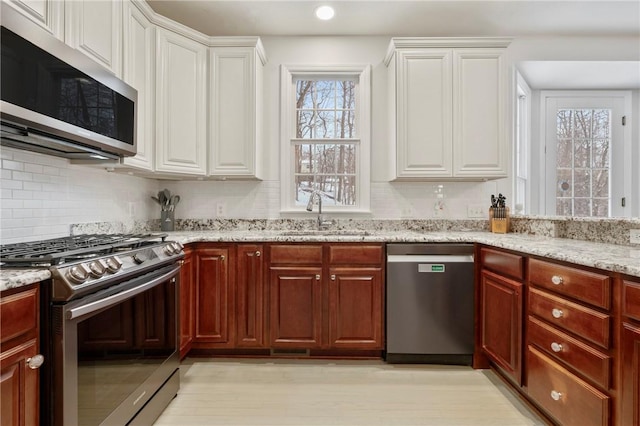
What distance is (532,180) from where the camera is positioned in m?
3.52

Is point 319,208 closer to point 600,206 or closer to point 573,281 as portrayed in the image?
point 573,281

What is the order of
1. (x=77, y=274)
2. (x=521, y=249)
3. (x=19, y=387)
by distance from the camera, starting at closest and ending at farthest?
(x=19, y=387)
(x=77, y=274)
(x=521, y=249)

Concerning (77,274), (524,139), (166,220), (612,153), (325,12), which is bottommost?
(77,274)

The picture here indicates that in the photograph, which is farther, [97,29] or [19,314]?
[97,29]

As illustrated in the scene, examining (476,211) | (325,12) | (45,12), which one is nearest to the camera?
(45,12)

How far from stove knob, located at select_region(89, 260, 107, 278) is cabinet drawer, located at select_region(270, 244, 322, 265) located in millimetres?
1265

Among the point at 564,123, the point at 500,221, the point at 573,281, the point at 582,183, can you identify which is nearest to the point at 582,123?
Result: the point at 564,123

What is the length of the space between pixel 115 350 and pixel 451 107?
2.83 m

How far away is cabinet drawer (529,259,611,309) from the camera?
1363 millimetres

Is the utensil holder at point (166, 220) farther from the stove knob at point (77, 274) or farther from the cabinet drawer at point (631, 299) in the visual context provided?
the cabinet drawer at point (631, 299)

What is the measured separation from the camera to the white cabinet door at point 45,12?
1.38 m

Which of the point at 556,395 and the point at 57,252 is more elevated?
the point at 57,252

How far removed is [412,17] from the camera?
284cm

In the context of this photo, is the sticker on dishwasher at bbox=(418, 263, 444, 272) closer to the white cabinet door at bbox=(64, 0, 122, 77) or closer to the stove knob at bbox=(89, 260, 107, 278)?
the stove knob at bbox=(89, 260, 107, 278)
